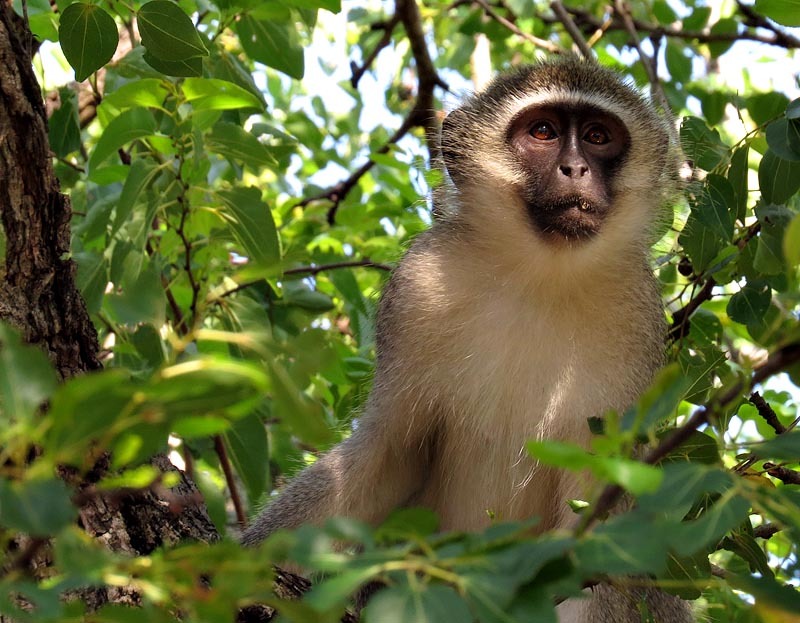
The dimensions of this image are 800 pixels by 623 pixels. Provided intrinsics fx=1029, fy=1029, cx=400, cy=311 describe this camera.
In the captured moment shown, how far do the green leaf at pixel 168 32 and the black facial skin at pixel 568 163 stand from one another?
1683 mm

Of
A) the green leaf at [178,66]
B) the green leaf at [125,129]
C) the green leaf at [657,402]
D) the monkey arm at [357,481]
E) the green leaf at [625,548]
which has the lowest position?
the monkey arm at [357,481]

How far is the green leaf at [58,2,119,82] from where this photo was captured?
9.84 ft

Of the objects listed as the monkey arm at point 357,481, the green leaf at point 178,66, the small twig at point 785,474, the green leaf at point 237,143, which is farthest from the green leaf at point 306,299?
the small twig at point 785,474

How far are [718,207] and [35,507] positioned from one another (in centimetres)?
280

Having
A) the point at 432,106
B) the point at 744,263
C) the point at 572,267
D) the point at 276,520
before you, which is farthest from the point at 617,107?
the point at 276,520

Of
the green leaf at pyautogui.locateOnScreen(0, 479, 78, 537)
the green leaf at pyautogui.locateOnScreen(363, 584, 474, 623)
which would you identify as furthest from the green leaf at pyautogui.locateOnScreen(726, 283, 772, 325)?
the green leaf at pyautogui.locateOnScreen(0, 479, 78, 537)

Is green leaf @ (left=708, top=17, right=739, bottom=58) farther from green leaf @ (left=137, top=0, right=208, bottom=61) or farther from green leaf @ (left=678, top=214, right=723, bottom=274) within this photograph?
green leaf @ (left=137, top=0, right=208, bottom=61)

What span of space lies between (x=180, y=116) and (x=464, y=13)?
547 centimetres

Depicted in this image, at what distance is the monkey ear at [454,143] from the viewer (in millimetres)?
4906

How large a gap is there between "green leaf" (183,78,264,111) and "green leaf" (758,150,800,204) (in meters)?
1.72

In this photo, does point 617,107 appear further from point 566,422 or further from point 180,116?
point 180,116

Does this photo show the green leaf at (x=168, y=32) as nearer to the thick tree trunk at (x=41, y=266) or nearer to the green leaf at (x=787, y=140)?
the thick tree trunk at (x=41, y=266)

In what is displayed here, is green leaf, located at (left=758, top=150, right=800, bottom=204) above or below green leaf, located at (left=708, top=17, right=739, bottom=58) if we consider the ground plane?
below

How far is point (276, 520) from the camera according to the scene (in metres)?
4.43
